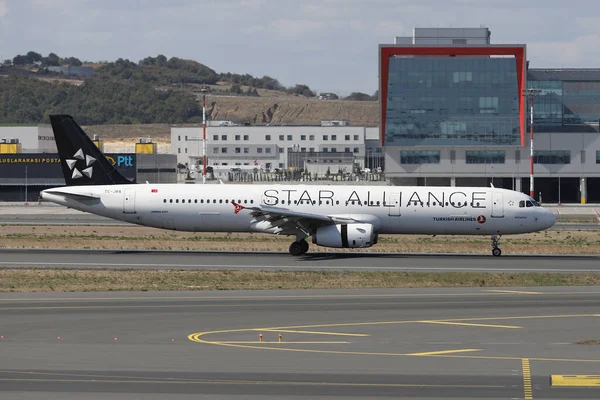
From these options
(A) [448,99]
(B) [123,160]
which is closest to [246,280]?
(A) [448,99]

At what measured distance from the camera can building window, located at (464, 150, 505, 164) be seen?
106500 millimetres

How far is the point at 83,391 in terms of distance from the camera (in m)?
19.9

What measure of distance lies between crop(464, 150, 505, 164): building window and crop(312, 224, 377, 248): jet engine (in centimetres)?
6090

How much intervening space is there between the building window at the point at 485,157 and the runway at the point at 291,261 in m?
56.6

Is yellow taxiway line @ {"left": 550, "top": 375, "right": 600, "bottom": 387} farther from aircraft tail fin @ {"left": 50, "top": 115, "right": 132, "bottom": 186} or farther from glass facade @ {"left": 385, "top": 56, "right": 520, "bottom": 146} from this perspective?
glass facade @ {"left": 385, "top": 56, "right": 520, "bottom": 146}

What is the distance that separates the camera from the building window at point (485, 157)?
349 ft

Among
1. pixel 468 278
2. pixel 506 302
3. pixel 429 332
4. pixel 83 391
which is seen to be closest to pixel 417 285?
pixel 468 278

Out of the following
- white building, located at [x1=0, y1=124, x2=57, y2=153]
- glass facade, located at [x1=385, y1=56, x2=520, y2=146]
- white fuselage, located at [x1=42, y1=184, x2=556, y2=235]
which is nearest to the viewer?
white fuselage, located at [x1=42, y1=184, x2=556, y2=235]

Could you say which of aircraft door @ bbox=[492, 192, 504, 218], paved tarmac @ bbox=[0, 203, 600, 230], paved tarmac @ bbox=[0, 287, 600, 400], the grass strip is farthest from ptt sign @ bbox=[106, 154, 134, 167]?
paved tarmac @ bbox=[0, 287, 600, 400]

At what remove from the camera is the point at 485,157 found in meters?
107

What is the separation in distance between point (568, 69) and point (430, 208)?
7376 cm

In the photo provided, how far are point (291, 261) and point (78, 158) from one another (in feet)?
47.0

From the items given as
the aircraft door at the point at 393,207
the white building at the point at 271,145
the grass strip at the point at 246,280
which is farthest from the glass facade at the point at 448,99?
the grass strip at the point at 246,280

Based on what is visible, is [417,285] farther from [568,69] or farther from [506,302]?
[568,69]
